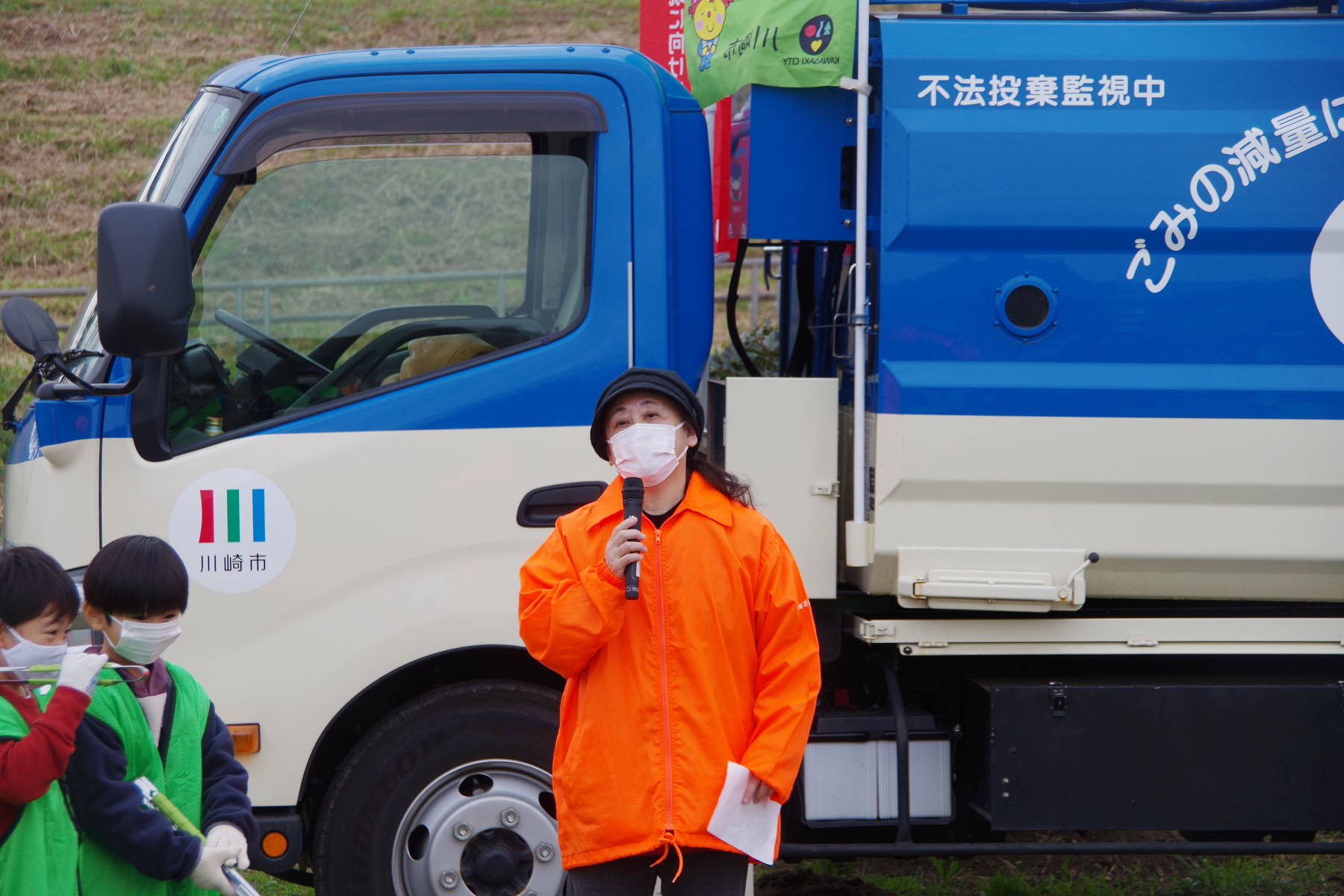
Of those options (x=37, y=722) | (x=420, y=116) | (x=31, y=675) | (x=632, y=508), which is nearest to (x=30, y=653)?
(x=31, y=675)

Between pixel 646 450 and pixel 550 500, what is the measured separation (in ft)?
3.16

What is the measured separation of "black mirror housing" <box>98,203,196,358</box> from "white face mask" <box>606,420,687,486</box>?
1.25 metres

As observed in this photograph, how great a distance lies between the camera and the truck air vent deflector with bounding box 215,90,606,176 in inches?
136

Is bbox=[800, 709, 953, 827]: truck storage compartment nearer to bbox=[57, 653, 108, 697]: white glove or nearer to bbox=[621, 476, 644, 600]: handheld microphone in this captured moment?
bbox=[621, 476, 644, 600]: handheld microphone

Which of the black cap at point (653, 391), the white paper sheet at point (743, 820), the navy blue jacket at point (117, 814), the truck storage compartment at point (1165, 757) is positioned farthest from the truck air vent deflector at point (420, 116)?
the truck storage compartment at point (1165, 757)

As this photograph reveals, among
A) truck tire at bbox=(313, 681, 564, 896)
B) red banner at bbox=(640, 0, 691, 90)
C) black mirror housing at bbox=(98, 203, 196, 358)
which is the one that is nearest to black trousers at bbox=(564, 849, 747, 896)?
truck tire at bbox=(313, 681, 564, 896)

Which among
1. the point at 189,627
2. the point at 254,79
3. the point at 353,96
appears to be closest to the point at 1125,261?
the point at 353,96

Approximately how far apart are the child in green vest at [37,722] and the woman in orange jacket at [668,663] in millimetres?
844

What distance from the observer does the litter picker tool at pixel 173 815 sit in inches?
88.7

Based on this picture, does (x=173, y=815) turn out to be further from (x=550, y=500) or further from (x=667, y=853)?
(x=550, y=500)

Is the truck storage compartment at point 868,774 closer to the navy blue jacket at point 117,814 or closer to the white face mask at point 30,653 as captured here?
the navy blue jacket at point 117,814

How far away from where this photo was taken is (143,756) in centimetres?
230

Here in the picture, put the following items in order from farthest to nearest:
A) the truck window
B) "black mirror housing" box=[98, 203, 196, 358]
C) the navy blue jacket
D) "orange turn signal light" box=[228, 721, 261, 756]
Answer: the truck window < "orange turn signal light" box=[228, 721, 261, 756] < "black mirror housing" box=[98, 203, 196, 358] < the navy blue jacket

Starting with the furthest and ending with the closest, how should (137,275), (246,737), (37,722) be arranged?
(246,737)
(137,275)
(37,722)
